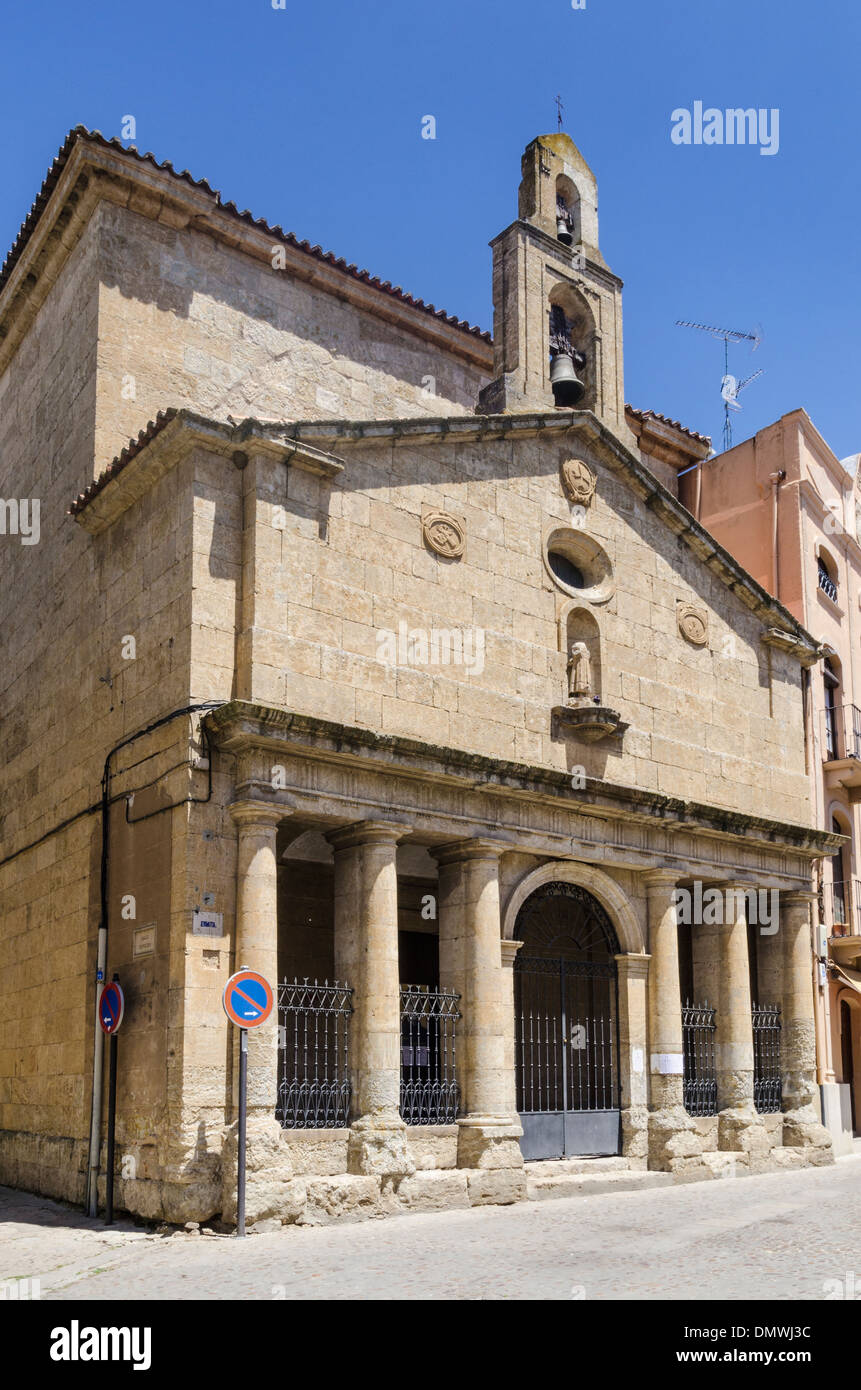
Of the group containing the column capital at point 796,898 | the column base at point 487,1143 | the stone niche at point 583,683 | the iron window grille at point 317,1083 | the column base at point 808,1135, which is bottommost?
the column base at point 808,1135

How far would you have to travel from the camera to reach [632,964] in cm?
1652

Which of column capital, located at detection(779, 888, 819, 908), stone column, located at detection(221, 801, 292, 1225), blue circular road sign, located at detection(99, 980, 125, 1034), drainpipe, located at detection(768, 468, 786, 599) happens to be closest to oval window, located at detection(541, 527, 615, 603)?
column capital, located at detection(779, 888, 819, 908)

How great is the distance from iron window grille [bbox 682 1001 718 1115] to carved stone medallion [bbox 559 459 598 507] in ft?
22.3

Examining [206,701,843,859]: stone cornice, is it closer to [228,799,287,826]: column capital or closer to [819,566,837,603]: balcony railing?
[228,799,287,826]: column capital

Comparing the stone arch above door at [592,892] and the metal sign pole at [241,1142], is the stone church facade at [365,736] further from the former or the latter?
the metal sign pole at [241,1142]

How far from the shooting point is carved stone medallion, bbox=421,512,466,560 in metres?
15.2

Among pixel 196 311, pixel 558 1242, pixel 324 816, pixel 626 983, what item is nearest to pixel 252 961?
pixel 324 816

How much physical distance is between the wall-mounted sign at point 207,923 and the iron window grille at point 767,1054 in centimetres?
917

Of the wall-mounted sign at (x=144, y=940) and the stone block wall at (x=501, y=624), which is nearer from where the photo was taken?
the wall-mounted sign at (x=144, y=940)

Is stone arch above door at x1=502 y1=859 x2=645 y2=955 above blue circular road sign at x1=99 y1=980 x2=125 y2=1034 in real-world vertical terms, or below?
above

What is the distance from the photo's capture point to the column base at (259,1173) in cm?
1162

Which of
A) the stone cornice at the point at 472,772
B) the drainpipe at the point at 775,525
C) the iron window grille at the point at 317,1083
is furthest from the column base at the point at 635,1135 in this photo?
the drainpipe at the point at 775,525
